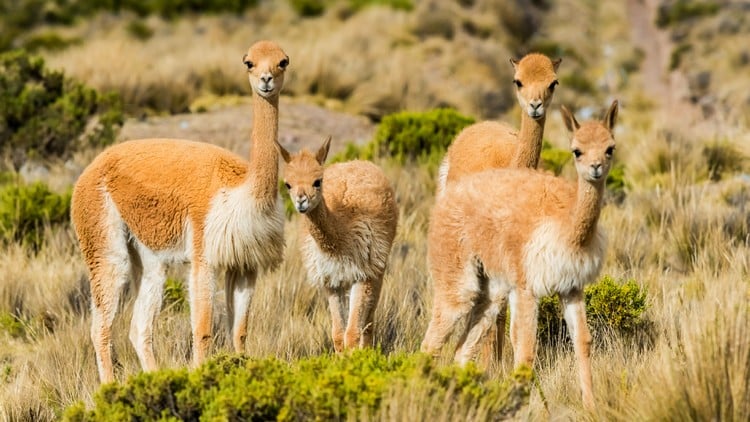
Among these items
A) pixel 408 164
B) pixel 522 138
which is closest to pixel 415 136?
pixel 408 164

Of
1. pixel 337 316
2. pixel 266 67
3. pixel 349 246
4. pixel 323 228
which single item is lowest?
pixel 337 316

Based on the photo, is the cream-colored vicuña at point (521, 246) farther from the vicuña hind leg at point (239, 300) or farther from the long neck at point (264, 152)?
the vicuña hind leg at point (239, 300)

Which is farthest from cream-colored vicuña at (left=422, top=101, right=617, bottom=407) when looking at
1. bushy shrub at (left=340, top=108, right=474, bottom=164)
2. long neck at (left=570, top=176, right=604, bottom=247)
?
bushy shrub at (left=340, top=108, right=474, bottom=164)

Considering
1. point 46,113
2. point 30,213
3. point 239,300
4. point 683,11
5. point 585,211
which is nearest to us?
point 585,211

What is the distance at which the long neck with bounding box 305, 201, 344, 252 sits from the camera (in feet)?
22.3

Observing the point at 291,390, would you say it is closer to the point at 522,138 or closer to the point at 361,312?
the point at 361,312

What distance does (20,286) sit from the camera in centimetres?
862

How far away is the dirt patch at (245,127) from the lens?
43.7 ft

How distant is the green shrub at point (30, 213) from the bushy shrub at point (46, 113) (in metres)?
2.39

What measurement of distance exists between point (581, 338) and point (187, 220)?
7.92ft

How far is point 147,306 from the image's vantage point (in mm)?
7027

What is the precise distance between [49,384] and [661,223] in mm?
5321

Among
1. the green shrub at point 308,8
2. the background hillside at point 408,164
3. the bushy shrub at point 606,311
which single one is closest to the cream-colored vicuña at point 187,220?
the background hillside at point 408,164

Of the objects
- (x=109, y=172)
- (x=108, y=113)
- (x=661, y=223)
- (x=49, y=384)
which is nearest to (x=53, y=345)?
(x=49, y=384)
